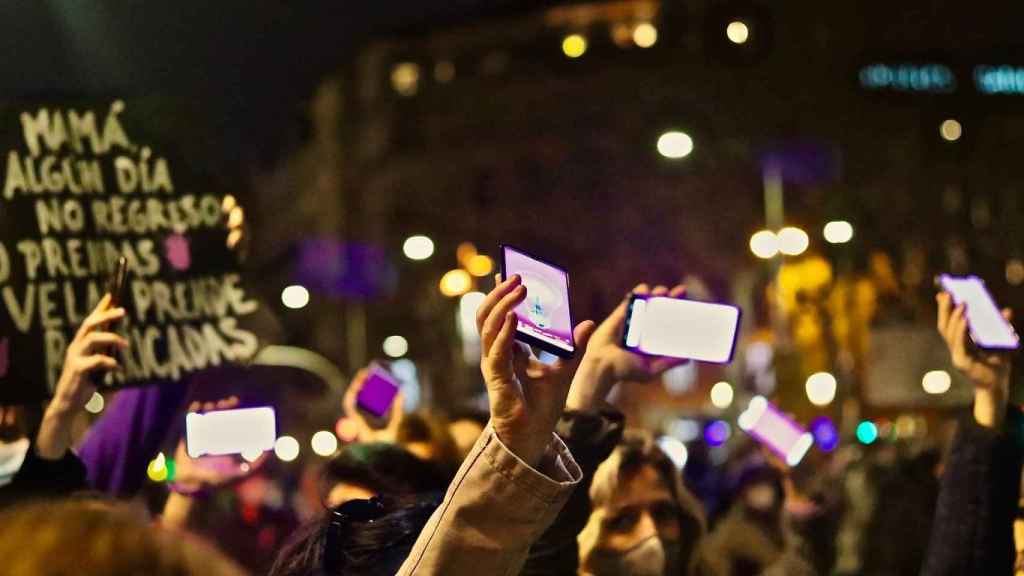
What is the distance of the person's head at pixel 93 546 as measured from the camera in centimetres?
189

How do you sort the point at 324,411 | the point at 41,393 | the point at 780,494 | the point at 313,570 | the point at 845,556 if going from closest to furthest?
the point at 313,570
the point at 41,393
the point at 780,494
the point at 845,556
the point at 324,411

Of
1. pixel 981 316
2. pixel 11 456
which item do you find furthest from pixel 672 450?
pixel 11 456

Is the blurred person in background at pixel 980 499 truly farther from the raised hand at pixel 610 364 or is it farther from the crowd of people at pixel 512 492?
the raised hand at pixel 610 364

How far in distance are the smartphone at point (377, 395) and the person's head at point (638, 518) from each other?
132 cm

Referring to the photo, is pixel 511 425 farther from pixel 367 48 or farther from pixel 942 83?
pixel 367 48

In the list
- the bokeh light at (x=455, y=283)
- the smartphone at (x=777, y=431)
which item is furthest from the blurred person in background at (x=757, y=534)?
the bokeh light at (x=455, y=283)

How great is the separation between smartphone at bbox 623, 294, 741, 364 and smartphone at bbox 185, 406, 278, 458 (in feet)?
5.84

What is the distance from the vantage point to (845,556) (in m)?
9.80

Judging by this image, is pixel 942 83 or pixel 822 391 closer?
pixel 942 83

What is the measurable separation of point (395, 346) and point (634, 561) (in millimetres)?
60598

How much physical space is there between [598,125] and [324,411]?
85.9ft

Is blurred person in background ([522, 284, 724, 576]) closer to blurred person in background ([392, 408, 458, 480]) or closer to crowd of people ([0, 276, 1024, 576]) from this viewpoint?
crowd of people ([0, 276, 1024, 576])

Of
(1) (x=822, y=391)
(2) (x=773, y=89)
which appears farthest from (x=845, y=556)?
(2) (x=773, y=89)

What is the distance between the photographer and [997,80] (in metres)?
12.0
